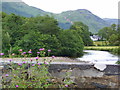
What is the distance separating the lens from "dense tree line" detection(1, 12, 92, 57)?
463 inches

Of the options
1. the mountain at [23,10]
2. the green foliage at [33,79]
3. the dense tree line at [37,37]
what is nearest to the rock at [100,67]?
the green foliage at [33,79]

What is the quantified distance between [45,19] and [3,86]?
40.6 ft

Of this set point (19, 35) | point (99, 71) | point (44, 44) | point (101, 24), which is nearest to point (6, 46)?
point (19, 35)

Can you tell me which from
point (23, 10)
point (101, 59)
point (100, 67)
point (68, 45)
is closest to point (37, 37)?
point (68, 45)

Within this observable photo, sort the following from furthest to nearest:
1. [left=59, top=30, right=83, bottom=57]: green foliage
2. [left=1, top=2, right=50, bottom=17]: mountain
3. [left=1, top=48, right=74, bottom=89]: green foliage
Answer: [left=1, top=2, right=50, bottom=17]: mountain, [left=59, top=30, right=83, bottom=57]: green foliage, [left=1, top=48, right=74, bottom=89]: green foliage

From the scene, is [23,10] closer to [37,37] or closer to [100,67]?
[37,37]

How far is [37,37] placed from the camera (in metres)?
12.3

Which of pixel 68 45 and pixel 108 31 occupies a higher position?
pixel 108 31

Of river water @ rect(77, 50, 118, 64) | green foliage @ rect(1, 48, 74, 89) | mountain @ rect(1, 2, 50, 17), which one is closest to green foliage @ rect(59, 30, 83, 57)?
river water @ rect(77, 50, 118, 64)

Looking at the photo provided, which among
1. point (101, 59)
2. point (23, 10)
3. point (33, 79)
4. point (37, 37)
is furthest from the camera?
point (23, 10)

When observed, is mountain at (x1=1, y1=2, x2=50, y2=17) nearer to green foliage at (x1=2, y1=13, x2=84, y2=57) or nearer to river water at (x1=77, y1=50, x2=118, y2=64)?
green foliage at (x1=2, y1=13, x2=84, y2=57)

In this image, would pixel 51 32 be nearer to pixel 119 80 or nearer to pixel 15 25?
pixel 15 25

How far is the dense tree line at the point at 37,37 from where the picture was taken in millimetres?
11749

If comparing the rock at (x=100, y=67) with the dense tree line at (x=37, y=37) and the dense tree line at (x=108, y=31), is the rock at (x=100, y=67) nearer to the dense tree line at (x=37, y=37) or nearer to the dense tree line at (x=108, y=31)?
the dense tree line at (x=37, y=37)
